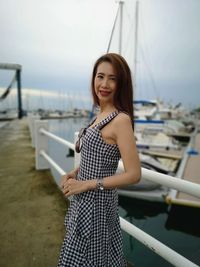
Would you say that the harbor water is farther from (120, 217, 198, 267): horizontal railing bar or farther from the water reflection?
(120, 217, 198, 267): horizontal railing bar

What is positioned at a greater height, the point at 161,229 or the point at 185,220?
the point at 185,220

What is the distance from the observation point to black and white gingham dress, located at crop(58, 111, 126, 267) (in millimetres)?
1348

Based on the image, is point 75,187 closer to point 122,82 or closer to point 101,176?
point 101,176

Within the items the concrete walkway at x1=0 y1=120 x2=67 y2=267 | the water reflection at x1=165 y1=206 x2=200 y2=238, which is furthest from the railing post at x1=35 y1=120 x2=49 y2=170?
the water reflection at x1=165 y1=206 x2=200 y2=238

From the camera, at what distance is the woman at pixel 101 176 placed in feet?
4.33

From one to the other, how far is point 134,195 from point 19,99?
64.6 ft

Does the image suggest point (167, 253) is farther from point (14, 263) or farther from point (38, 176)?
point (38, 176)

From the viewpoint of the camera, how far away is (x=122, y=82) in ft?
4.56

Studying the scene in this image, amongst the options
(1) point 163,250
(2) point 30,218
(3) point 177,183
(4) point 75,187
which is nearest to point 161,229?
(2) point 30,218

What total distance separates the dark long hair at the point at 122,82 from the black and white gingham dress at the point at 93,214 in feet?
0.33

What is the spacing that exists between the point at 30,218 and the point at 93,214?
85.3 inches

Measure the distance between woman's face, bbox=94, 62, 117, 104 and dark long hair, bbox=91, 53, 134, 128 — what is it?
2 cm

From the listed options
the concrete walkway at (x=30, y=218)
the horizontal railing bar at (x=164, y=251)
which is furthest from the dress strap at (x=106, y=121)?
the concrete walkway at (x=30, y=218)

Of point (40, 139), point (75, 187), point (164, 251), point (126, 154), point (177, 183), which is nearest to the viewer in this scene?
point (126, 154)
